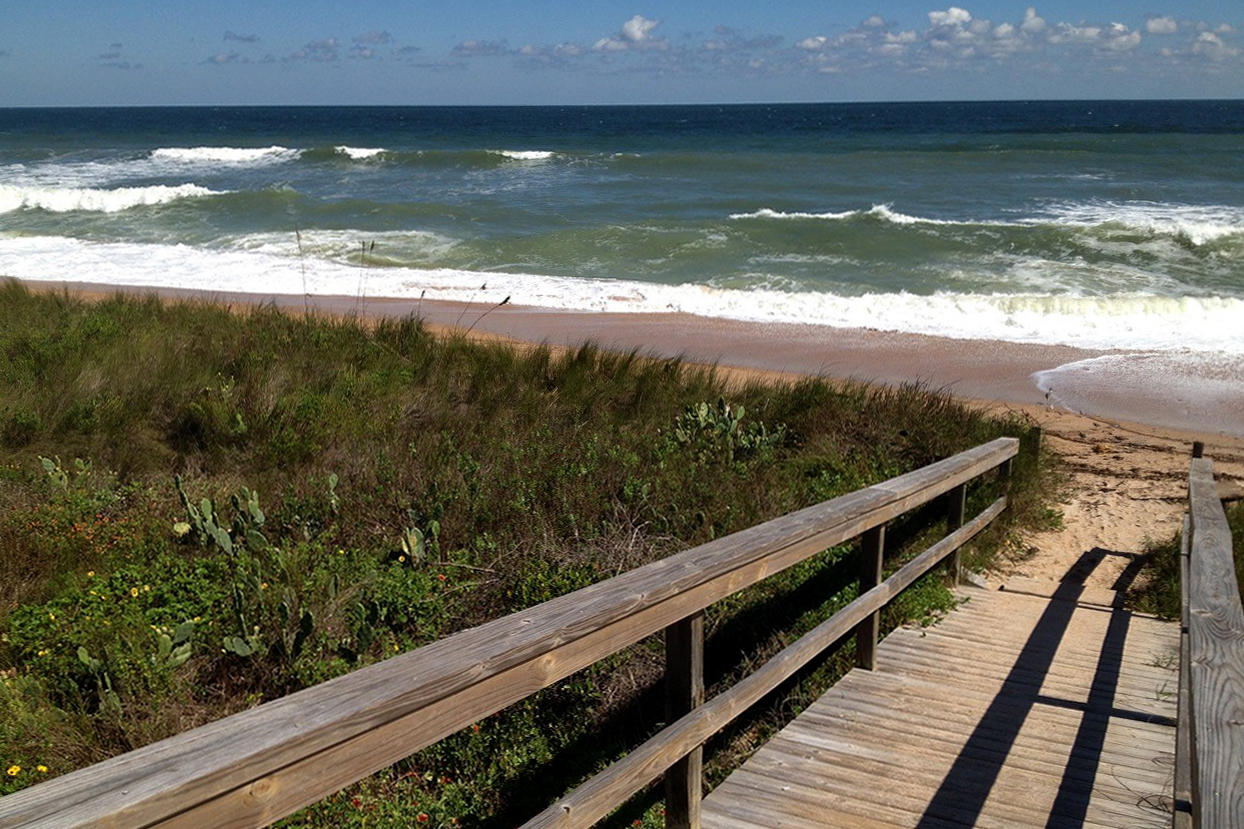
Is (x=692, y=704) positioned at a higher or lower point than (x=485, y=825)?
higher

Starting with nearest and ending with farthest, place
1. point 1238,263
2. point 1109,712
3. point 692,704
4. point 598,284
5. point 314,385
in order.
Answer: point 692,704 < point 1109,712 < point 314,385 < point 598,284 < point 1238,263

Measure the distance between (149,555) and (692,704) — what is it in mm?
3211

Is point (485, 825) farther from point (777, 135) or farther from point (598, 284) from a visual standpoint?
point (777, 135)

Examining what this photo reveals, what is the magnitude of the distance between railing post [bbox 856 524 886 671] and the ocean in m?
7.63

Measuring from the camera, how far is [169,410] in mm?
7598

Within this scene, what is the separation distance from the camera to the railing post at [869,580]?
15.7 ft

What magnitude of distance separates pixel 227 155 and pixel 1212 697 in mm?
65041

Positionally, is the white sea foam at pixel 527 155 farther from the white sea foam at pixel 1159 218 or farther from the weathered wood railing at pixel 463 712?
the weathered wood railing at pixel 463 712

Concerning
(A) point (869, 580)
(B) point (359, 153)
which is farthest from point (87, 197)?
(A) point (869, 580)

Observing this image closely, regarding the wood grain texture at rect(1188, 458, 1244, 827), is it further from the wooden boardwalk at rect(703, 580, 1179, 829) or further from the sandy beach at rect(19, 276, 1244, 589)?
the sandy beach at rect(19, 276, 1244, 589)

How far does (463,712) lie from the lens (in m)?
2.26

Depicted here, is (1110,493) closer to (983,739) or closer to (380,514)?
(983,739)

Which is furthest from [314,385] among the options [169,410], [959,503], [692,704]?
[692,704]

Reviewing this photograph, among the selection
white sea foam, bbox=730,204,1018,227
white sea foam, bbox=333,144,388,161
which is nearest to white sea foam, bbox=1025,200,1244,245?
white sea foam, bbox=730,204,1018,227
